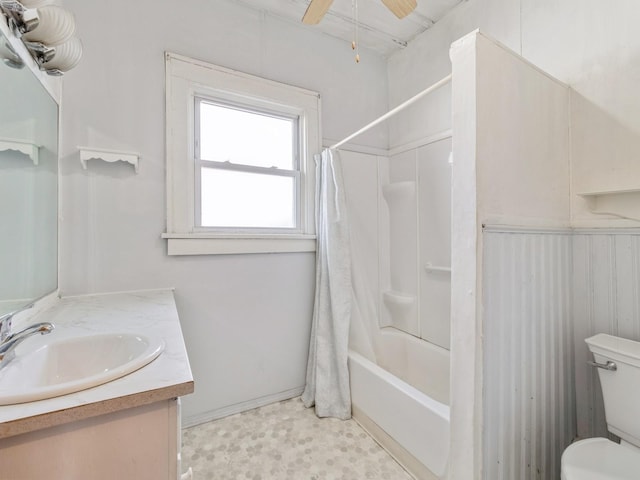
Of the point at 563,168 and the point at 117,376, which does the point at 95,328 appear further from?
the point at 563,168

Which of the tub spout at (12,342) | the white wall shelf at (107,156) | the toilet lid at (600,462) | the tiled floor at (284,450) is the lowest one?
the tiled floor at (284,450)

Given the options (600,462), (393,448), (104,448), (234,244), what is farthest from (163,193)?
(600,462)

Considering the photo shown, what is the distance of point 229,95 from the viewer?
1.99 meters

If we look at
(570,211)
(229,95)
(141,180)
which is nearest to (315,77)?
(229,95)

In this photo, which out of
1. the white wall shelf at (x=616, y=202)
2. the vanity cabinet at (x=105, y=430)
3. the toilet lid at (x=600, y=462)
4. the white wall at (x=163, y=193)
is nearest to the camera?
the vanity cabinet at (x=105, y=430)

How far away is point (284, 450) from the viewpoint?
64.2 inches

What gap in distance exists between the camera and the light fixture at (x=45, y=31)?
101 centimetres

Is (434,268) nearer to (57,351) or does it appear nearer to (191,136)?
(191,136)

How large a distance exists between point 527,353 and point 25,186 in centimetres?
220

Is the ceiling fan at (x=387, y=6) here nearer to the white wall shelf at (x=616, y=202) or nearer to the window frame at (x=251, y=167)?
the window frame at (x=251, y=167)

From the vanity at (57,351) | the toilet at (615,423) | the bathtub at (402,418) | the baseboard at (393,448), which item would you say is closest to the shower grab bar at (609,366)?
the toilet at (615,423)

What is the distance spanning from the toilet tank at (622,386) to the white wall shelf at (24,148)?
7.96 feet

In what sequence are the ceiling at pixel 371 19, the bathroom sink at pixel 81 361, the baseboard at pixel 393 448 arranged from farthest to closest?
the ceiling at pixel 371 19
the baseboard at pixel 393 448
the bathroom sink at pixel 81 361

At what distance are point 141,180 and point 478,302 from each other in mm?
1878
